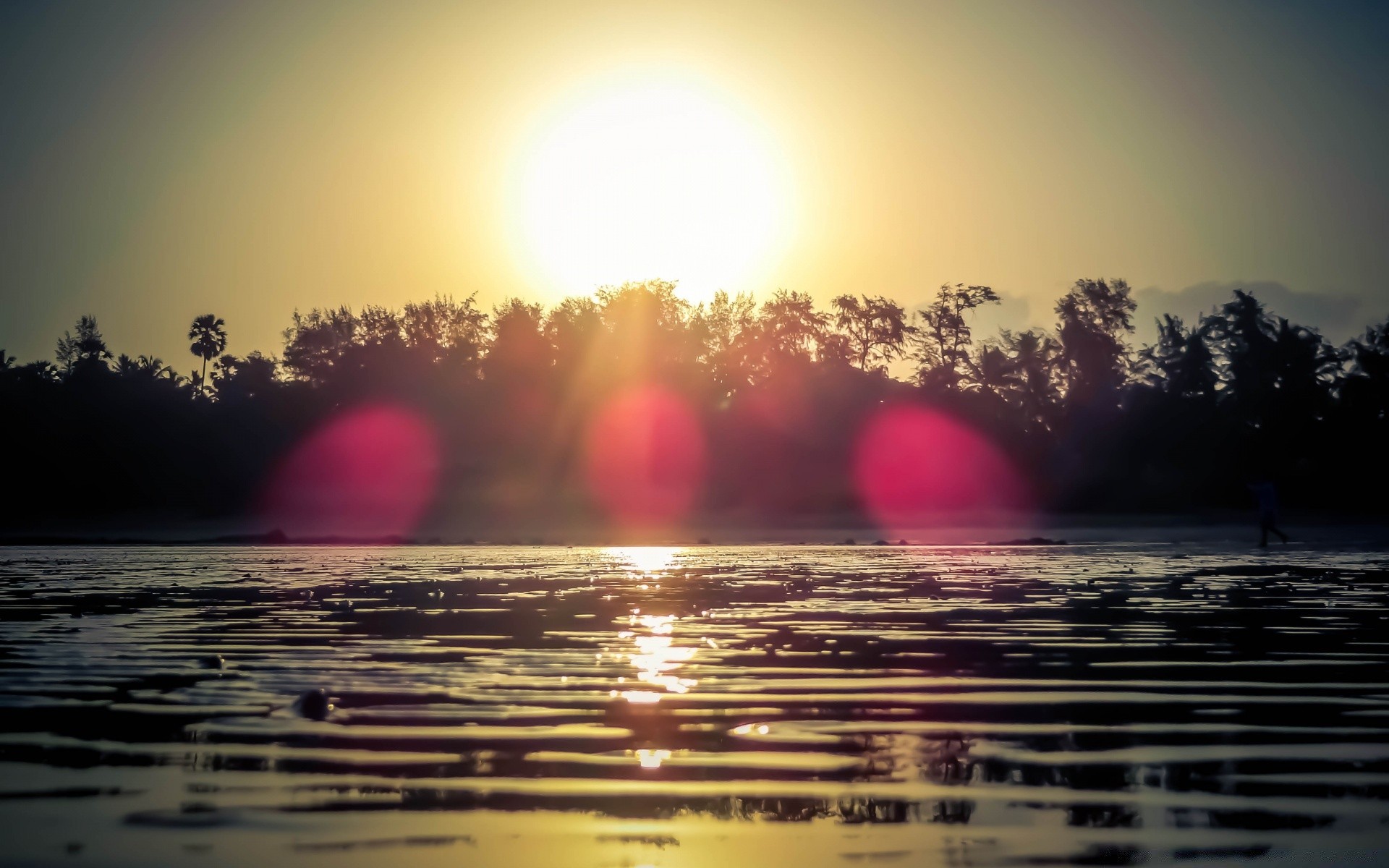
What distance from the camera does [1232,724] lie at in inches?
329

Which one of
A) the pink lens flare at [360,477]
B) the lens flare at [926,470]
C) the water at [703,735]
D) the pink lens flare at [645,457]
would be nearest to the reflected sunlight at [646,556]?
the water at [703,735]

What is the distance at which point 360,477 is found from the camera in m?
73.9

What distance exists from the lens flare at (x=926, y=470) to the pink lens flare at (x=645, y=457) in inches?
386

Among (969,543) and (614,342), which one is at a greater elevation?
(614,342)

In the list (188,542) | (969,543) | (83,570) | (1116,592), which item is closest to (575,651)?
(1116,592)

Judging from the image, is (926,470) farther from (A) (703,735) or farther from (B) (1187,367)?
(A) (703,735)

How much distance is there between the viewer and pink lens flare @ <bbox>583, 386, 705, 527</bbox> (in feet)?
222

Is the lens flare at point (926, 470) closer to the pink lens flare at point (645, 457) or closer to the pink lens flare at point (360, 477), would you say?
the pink lens flare at point (645, 457)

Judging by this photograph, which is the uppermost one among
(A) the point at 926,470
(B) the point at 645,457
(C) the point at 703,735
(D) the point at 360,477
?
(B) the point at 645,457

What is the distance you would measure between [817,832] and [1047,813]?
115 centimetres

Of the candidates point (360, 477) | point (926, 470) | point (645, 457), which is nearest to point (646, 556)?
point (926, 470)

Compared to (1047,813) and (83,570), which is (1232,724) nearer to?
(1047,813)

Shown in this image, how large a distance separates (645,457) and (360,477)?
A: 659 inches

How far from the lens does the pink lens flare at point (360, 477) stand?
68312 mm
